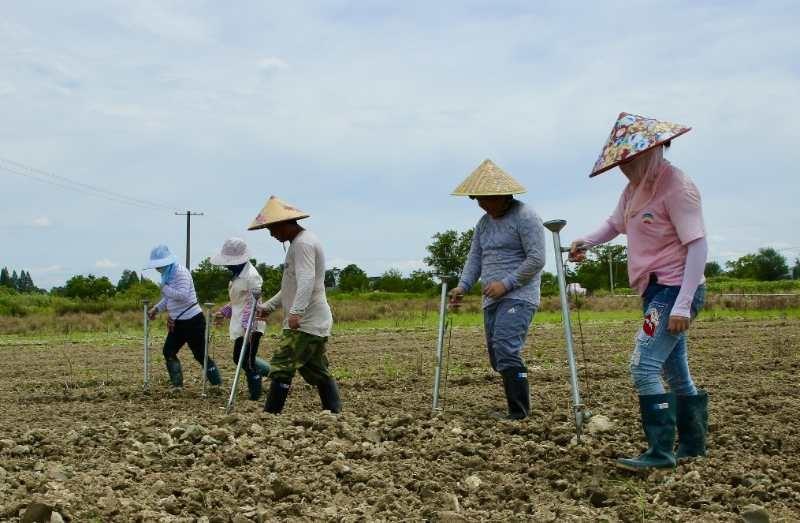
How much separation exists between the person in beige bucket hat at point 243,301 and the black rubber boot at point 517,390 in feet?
8.91

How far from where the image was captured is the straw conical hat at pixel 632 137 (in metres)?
4.23

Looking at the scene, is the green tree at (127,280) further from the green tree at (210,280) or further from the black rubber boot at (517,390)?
the black rubber boot at (517,390)

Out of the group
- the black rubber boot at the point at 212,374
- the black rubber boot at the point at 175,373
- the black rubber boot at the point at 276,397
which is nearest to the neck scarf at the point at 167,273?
the black rubber boot at the point at 175,373

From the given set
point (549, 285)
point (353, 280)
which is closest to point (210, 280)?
point (353, 280)

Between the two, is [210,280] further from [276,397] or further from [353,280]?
[276,397]

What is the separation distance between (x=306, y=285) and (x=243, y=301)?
204 cm

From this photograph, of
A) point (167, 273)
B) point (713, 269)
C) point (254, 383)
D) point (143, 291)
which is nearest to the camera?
point (254, 383)

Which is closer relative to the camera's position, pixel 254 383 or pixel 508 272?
pixel 508 272

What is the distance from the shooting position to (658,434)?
14.3 ft

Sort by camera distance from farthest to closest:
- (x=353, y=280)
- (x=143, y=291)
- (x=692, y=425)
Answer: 1. (x=353, y=280)
2. (x=143, y=291)
3. (x=692, y=425)

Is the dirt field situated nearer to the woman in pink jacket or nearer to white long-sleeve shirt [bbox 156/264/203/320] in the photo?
the woman in pink jacket

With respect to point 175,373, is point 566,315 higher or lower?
higher

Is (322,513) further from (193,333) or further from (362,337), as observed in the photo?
(362,337)

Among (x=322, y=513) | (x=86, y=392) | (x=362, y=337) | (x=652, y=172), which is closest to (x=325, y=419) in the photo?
(x=322, y=513)
